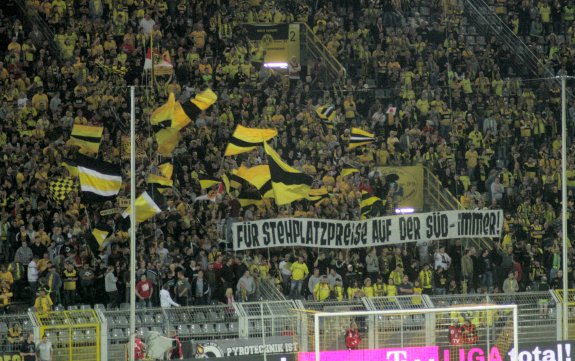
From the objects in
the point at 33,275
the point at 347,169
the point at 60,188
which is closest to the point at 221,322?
the point at 33,275

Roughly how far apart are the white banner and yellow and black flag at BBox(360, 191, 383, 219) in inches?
72.0

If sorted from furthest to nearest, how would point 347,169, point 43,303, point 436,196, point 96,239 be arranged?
point 436,196, point 347,169, point 96,239, point 43,303

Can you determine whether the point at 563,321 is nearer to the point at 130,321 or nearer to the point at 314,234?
the point at 314,234

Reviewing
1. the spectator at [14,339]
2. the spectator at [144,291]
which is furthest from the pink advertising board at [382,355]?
the spectator at [144,291]

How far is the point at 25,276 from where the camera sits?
3128 centimetres

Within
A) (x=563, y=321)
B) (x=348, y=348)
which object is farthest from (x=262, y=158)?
(x=348, y=348)

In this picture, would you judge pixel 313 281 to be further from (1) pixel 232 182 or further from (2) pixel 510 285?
(2) pixel 510 285

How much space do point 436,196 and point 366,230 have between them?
18.4ft

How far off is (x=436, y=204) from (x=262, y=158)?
16.7ft

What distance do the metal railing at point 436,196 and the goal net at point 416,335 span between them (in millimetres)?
12294

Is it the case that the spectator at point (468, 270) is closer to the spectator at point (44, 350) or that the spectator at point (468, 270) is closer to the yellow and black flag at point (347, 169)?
the yellow and black flag at point (347, 169)

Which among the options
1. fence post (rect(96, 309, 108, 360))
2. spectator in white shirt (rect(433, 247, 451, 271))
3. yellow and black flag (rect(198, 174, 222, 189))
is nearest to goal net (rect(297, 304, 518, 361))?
fence post (rect(96, 309, 108, 360))

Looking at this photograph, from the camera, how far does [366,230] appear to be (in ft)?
107

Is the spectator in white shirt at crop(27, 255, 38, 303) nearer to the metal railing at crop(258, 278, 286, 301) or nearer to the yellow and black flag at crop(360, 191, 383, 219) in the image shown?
the metal railing at crop(258, 278, 286, 301)
